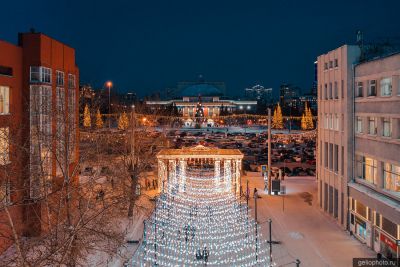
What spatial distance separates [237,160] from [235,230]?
33.2 ft

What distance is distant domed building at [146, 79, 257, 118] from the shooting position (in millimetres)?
150625

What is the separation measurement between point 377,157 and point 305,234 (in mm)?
5767

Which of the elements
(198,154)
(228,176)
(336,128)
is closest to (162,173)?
(198,154)

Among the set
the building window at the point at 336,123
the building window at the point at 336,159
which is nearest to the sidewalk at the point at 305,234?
the building window at the point at 336,159

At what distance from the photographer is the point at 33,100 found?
21781 mm

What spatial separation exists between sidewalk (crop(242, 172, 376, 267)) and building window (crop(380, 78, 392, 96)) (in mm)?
7610

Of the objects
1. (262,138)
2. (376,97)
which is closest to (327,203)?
(376,97)

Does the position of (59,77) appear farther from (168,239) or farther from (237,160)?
(237,160)

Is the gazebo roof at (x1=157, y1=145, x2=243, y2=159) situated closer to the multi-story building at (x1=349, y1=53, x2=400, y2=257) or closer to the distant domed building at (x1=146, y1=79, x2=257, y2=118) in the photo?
the multi-story building at (x1=349, y1=53, x2=400, y2=257)

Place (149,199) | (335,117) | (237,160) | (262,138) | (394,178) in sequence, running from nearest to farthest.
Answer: (394,178), (335,117), (149,199), (237,160), (262,138)

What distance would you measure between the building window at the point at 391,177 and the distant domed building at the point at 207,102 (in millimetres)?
112283

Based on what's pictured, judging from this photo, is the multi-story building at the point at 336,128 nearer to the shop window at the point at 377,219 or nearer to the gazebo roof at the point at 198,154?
the shop window at the point at 377,219

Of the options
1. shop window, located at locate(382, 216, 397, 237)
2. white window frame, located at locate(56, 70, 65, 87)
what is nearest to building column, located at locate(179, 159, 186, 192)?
white window frame, located at locate(56, 70, 65, 87)

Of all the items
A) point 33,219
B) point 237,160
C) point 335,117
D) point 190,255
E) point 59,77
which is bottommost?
point 190,255
